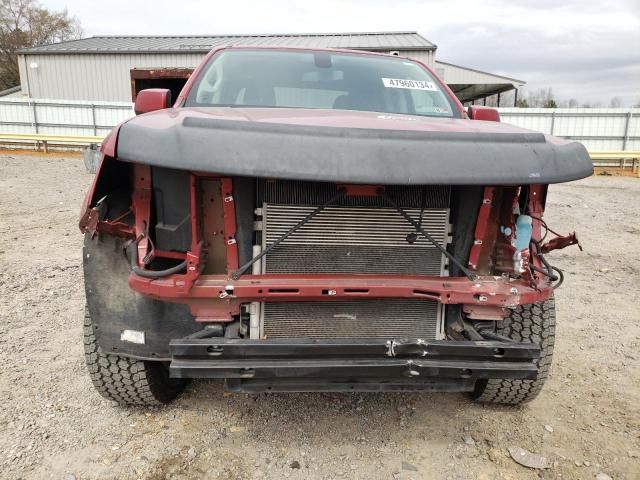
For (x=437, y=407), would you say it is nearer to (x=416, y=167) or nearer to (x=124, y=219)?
(x=416, y=167)

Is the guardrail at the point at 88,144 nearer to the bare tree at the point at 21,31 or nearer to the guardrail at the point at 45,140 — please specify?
the guardrail at the point at 45,140

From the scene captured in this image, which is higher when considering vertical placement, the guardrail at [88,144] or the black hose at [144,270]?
the black hose at [144,270]

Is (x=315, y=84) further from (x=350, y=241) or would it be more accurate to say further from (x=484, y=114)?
(x=350, y=241)

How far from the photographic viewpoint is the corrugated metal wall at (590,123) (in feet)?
56.5

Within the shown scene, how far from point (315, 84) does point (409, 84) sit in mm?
630

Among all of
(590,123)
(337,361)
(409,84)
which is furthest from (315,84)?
(590,123)

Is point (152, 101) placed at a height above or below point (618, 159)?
above

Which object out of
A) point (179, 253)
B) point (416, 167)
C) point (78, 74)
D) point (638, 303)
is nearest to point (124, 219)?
point (179, 253)

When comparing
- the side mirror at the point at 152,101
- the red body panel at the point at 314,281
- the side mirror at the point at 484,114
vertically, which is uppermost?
the side mirror at the point at 152,101

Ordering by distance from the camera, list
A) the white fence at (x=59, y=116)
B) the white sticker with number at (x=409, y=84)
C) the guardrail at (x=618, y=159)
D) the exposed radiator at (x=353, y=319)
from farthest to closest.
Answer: the white fence at (x=59, y=116) < the guardrail at (x=618, y=159) < the white sticker with number at (x=409, y=84) < the exposed radiator at (x=353, y=319)

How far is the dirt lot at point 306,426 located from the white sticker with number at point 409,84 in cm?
197

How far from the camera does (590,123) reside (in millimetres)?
17453

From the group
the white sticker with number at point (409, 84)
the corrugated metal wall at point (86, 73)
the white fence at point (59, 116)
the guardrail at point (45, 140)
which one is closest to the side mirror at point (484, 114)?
the white sticker with number at point (409, 84)

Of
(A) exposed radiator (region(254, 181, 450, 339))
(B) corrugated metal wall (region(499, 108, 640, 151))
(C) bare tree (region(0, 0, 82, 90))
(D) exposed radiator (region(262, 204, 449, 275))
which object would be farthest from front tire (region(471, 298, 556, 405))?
(C) bare tree (region(0, 0, 82, 90))
